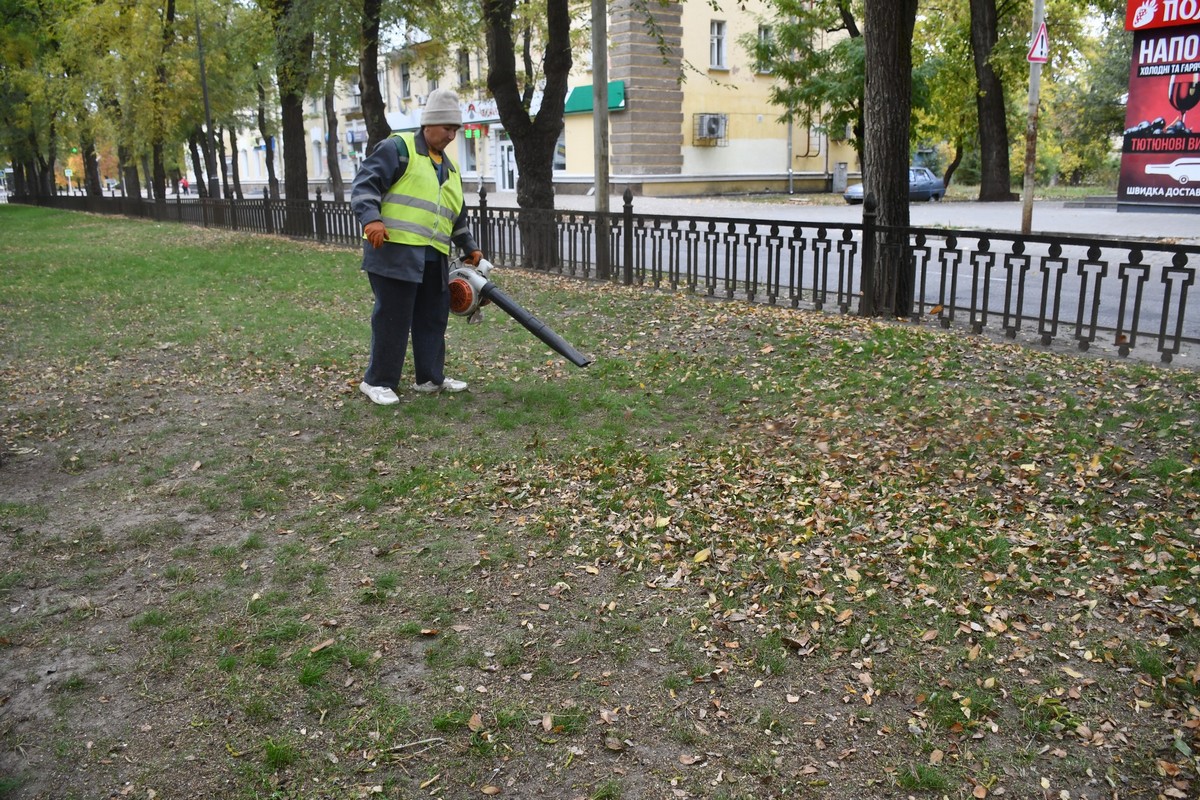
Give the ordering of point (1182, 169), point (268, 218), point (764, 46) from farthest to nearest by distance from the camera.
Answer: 1. point (764, 46)
2. point (268, 218)
3. point (1182, 169)

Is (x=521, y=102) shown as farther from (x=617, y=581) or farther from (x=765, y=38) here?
(x=765, y=38)

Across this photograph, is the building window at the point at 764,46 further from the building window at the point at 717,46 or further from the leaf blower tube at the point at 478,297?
the leaf blower tube at the point at 478,297

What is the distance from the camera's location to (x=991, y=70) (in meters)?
29.8

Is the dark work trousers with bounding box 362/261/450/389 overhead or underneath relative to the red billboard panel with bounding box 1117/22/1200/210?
underneath

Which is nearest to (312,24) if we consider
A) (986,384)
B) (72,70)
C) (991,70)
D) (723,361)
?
(723,361)

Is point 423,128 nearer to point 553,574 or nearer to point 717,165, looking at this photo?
point 553,574

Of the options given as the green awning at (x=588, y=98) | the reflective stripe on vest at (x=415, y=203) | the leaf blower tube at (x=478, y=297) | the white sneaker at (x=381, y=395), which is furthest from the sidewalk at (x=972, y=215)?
the white sneaker at (x=381, y=395)

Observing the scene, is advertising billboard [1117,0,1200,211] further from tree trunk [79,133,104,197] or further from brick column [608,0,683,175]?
tree trunk [79,133,104,197]

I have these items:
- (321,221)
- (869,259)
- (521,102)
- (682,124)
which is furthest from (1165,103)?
(682,124)

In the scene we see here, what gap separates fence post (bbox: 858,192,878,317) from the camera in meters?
9.49

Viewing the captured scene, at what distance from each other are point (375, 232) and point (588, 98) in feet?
122

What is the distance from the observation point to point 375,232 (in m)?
6.23

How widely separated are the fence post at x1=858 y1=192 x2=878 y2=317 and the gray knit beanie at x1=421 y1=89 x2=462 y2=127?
15.0ft

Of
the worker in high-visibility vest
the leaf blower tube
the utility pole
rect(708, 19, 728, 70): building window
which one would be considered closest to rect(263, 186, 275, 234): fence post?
the utility pole
